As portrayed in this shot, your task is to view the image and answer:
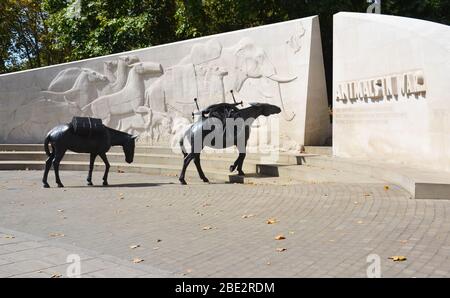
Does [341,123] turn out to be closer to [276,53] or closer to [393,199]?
[276,53]

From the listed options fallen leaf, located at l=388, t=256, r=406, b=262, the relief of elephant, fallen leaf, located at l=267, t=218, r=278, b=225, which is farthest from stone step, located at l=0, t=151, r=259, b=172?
fallen leaf, located at l=388, t=256, r=406, b=262

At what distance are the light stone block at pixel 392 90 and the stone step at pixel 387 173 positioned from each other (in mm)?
481

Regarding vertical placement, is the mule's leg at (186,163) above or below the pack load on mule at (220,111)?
below

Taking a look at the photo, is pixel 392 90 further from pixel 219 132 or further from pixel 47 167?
pixel 47 167

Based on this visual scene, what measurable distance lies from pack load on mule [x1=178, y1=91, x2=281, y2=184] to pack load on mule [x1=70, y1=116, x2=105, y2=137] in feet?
6.44

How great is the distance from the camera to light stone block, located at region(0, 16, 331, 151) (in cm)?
1217

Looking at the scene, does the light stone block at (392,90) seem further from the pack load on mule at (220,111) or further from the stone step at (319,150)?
the pack load on mule at (220,111)

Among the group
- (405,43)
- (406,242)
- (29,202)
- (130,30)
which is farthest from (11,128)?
(406,242)

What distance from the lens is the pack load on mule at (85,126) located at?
10.5 m

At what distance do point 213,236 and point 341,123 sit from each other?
20.8 feet

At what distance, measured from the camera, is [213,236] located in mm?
5621

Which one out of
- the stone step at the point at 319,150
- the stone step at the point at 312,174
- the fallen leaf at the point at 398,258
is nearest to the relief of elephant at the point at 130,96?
the stone step at the point at 319,150

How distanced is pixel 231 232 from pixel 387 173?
3940 millimetres

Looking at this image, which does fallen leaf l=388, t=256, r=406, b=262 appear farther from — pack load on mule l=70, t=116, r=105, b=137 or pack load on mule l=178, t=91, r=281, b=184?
pack load on mule l=70, t=116, r=105, b=137
